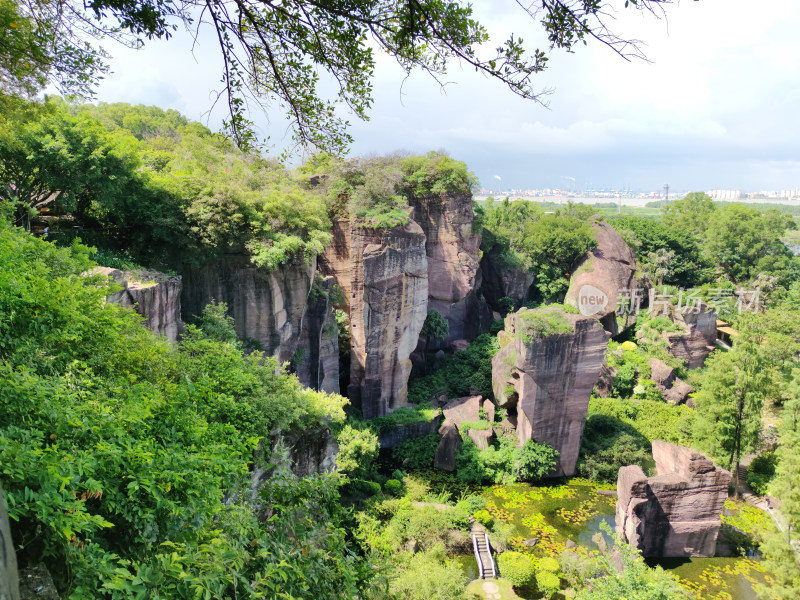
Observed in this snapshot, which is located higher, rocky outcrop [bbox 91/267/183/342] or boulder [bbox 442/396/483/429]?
rocky outcrop [bbox 91/267/183/342]

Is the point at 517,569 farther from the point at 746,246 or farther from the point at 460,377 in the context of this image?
the point at 746,246

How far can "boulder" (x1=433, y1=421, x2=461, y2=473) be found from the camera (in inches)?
711

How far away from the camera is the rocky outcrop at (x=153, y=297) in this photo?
10.3m

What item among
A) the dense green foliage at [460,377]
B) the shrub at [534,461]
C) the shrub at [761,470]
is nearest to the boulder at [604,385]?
the dense green foliage at [460,377]

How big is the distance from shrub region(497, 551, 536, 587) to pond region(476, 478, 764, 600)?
3.15 ft

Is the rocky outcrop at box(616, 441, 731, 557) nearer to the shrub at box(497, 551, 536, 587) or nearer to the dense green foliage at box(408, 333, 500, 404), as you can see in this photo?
the shrub at box(497, 551, 536, 587)

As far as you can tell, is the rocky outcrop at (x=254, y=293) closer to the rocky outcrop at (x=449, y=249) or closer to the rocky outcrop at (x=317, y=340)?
the rocky outcrop at (x=317, y=340)

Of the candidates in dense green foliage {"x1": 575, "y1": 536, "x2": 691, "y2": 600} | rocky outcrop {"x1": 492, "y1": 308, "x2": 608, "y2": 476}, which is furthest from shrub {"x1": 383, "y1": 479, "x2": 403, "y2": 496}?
dense green foliage {"x1": 575, "y1": 536, "x2": 691, "y2": 600}

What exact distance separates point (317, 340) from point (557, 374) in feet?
29.0

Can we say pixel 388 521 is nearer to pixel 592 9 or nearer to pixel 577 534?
pixel 577 534

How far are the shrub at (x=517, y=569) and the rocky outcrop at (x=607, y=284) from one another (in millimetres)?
16986

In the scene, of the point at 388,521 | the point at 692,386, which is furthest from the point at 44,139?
the point at 692,386

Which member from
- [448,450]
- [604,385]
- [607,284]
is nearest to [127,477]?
[448,450]

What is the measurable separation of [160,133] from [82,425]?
24492 millimetres
